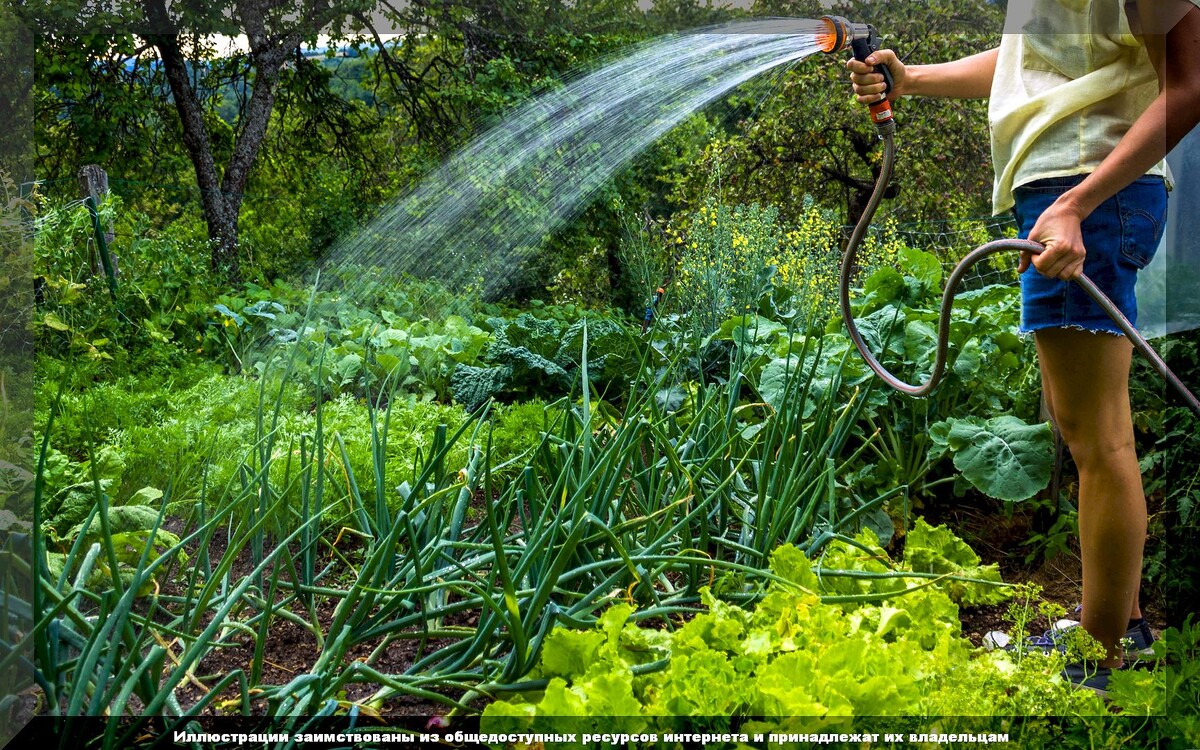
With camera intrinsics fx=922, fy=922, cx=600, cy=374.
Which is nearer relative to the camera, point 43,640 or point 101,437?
point 43,640

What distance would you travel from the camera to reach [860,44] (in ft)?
4.49

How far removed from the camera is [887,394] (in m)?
1.94

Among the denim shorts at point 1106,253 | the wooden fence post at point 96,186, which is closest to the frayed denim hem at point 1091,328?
the denim shorts at point 1106,253

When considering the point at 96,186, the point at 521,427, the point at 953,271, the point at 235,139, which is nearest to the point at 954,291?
the point at 953,271

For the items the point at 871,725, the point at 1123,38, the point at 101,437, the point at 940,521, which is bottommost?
the point at 940,521

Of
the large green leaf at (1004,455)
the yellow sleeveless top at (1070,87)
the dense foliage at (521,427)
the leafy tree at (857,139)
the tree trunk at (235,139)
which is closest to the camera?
the dense foliage at (521,427)

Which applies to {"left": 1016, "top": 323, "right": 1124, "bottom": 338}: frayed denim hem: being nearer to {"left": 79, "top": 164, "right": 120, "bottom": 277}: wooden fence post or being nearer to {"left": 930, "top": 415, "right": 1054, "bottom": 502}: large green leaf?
{"left": 930, "top": 415, "right": 1054, "bottom": 502}: large green leaf

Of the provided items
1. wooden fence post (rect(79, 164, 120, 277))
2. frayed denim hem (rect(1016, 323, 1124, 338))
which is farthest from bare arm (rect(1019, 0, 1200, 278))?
wooden fence post (rect(79, 164, 120, 277))

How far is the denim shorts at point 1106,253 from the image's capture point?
4.08 feet

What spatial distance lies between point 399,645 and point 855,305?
136 cm

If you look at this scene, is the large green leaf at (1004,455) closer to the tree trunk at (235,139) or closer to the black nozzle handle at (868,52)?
the black nozzle handle at (868,52)

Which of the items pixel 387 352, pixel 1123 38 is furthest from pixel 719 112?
pixel 1123 38

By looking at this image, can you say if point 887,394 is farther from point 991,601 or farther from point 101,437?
point 101,437

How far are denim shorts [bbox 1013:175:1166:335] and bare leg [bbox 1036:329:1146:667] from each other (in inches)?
1.3
